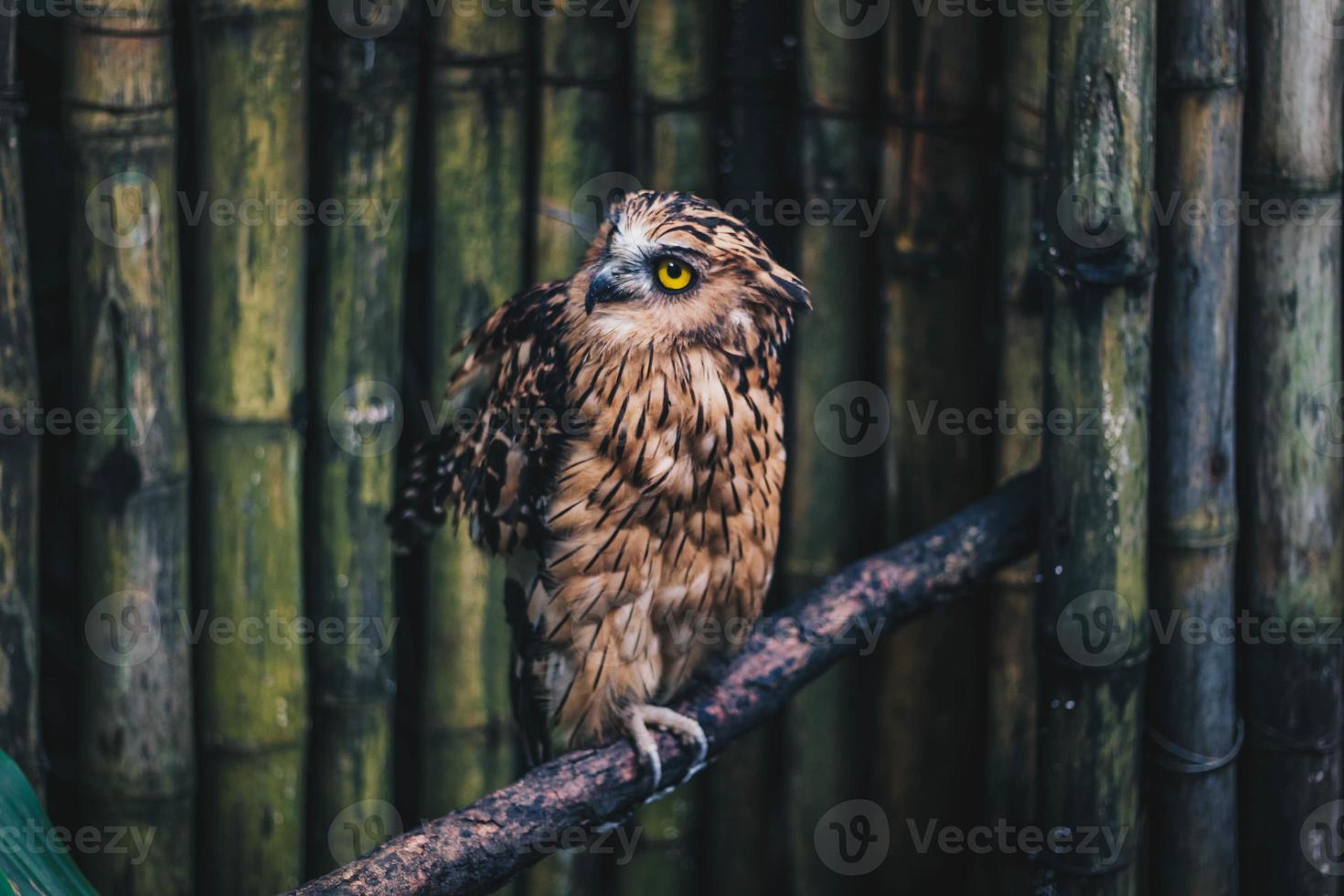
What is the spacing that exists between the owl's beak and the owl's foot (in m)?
0.62

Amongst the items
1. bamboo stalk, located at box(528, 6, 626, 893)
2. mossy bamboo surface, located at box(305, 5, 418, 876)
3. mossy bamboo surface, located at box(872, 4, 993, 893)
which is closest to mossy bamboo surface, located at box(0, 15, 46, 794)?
mossy bamboo surface, located at box(305, 5, 418, 876)

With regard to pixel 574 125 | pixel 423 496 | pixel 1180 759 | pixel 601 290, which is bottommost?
pixel 1180 759

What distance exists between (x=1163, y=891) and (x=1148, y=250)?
1.10 m

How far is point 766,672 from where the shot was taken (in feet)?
6.79

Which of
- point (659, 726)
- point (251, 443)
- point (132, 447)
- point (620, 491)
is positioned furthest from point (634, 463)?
point (132, 447)

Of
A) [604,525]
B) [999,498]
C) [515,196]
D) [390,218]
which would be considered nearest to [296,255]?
[390,218]

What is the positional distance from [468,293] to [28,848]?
1.20 meters

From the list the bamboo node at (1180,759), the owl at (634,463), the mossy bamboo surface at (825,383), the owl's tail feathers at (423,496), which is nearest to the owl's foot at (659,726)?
the owl at (634,463)

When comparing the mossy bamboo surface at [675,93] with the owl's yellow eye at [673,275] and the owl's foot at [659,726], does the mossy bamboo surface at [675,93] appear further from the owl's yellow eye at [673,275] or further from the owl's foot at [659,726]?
the owl's foot at [659,726]

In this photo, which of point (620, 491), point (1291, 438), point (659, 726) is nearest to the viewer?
point (620, 491)

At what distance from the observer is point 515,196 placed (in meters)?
2.48

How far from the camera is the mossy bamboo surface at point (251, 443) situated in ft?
7.53

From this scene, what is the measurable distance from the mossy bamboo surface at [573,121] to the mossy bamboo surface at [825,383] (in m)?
0.36

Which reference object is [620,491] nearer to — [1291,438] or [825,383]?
[825,383]
